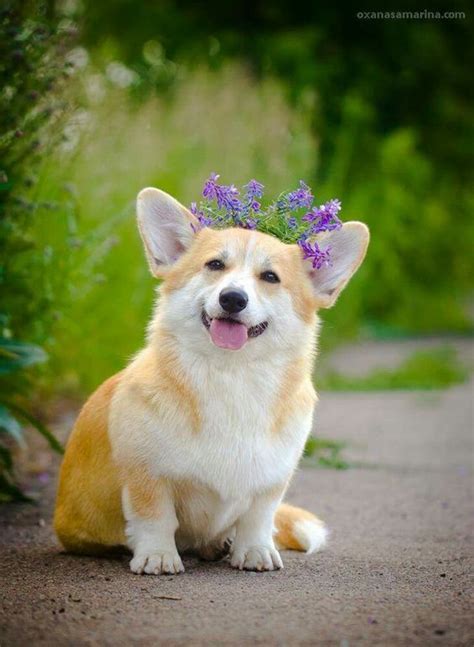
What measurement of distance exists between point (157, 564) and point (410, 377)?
20.3 feet

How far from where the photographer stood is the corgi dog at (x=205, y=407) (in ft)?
10.0

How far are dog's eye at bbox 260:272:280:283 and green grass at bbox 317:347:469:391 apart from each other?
5.23 meters

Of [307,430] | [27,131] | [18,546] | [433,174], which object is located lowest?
[18,546]

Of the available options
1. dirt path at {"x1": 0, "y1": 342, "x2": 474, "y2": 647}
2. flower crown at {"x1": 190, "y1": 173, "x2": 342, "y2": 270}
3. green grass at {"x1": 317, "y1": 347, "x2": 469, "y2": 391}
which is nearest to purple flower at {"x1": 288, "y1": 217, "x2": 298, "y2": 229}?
flower crown at {"x1": 190, "y1": 173, "x2": 342, "y2": 270}

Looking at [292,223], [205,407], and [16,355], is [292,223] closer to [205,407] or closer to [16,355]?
[205,407]

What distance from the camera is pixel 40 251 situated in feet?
16.0

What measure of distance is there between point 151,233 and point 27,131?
0.96 metres

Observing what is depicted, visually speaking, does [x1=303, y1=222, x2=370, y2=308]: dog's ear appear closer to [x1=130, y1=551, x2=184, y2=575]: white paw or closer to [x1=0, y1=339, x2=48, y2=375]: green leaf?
[x1=130, y1=551, x2=184, y2=575]: white paw

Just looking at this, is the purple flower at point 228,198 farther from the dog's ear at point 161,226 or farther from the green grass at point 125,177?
the green grass at point 125,177

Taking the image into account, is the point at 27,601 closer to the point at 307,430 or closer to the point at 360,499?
the point at 307,430

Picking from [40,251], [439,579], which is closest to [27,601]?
[439,579]

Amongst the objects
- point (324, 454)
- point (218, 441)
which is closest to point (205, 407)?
point (218, 441)

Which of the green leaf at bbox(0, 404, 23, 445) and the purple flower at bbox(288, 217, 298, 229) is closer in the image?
the purple flower at bbox(288, 217, 298, 229)

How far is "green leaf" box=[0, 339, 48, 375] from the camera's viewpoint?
12.7 ft
